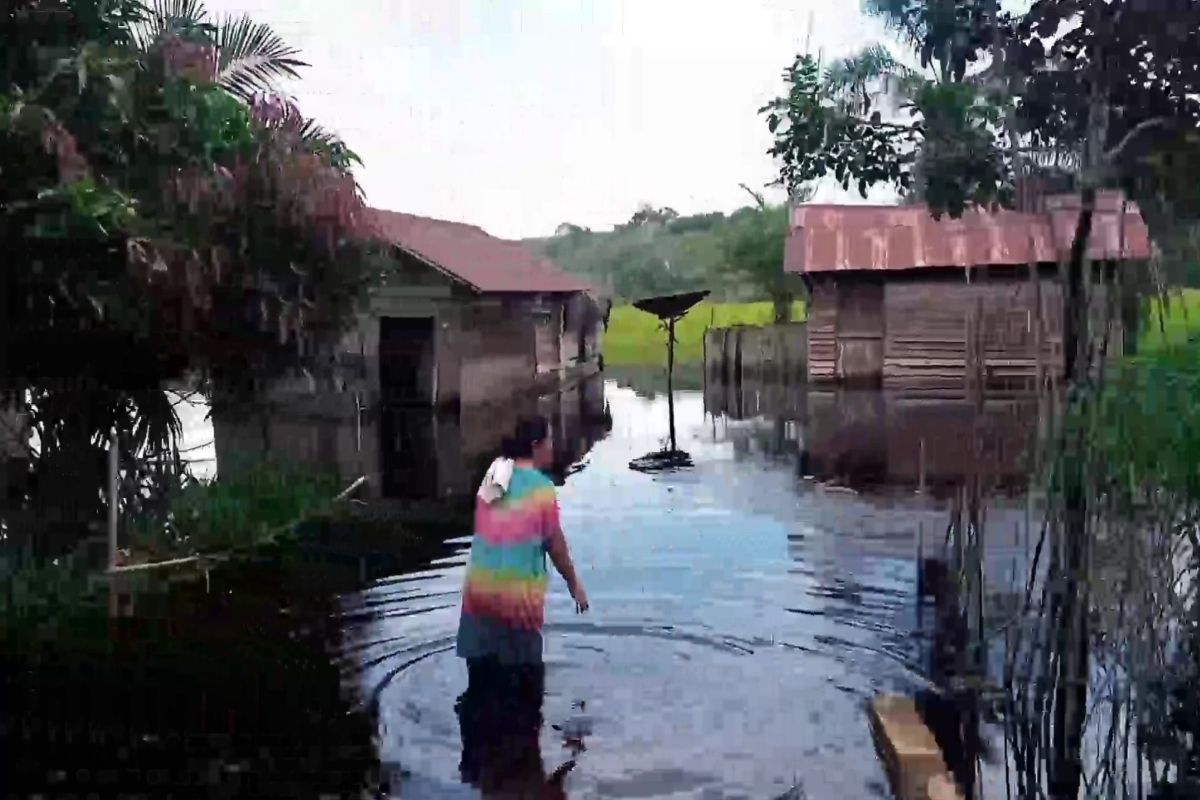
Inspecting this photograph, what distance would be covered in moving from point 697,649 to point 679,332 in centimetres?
5113

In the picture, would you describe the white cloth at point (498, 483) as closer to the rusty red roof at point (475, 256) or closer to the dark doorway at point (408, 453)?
the dark doorway at point (408, 453)

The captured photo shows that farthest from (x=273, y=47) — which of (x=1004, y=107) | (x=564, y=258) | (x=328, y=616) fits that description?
(x=564, y=258)

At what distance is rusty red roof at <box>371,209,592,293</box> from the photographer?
Result: 2559 cm

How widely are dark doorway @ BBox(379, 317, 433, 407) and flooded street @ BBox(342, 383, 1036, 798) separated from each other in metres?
12.4

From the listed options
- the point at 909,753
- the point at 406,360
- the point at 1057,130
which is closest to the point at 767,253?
the point at 406,360

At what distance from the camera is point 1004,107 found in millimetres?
6484

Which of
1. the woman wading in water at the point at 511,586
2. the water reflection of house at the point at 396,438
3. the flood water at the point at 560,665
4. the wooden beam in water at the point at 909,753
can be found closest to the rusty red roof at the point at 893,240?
the water reflection of house at the point at 396,438

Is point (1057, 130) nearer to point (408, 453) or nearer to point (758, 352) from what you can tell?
point (408, 453)

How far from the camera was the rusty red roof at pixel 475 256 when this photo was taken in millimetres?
25594

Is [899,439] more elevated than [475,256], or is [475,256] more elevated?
[475,256]

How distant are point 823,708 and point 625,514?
690 cm

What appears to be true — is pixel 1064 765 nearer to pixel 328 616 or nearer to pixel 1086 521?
pixel 1086 521

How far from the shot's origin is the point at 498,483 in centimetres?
710

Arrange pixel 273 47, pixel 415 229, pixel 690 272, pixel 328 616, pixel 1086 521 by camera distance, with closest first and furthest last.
→ pixel 1086 521 < pixel 328 616 < pixel 273 47 < pixel 415 229 < pixel 690 272
